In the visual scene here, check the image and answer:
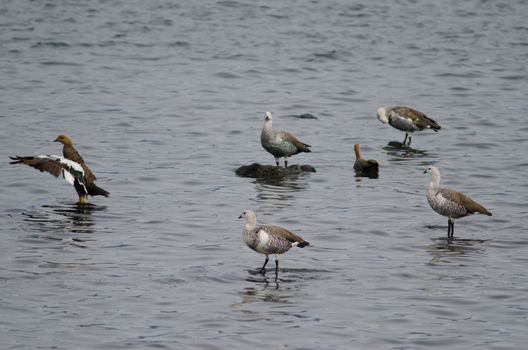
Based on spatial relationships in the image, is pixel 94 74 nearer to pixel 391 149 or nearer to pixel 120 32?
pixel 120 32

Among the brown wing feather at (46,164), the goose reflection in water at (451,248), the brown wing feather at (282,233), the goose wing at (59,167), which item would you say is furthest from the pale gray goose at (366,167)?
the brown wing feather at (282,233)

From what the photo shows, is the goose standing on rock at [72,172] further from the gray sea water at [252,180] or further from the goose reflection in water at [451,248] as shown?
the goose reflection in water at [451,248]

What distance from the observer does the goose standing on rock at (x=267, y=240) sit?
1733 cm

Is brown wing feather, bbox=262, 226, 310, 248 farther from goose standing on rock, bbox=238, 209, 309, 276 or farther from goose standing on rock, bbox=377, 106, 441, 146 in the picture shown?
goose standing on rock, bbox=377, 106, 441, 146

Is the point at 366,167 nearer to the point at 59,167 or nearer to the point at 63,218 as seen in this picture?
the point at 59,167

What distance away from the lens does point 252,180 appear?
2561 cm

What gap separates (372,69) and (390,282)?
26258 millimetres

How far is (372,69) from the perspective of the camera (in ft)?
141

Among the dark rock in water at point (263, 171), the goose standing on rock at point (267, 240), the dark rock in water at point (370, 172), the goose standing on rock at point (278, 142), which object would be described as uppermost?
the goose standing on rock at point (267, 240)

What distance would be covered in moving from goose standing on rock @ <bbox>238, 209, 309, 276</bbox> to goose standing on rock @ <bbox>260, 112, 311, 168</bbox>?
827 centimetres

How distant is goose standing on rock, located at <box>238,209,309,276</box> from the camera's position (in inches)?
682

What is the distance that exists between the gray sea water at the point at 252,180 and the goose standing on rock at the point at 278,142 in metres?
0.96

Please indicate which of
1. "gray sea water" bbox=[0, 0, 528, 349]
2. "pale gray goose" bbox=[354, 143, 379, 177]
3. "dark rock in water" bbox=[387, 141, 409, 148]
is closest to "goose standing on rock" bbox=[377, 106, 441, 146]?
"dark rock in water" bbox=[387, 141, 409, 148]

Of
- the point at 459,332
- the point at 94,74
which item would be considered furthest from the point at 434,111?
the point at 459,332
